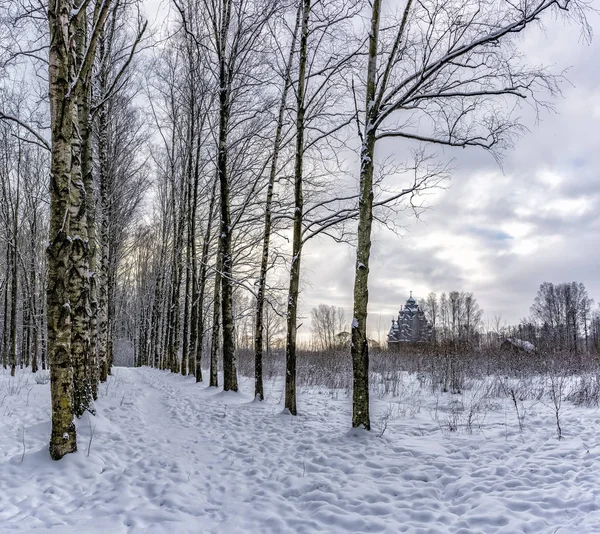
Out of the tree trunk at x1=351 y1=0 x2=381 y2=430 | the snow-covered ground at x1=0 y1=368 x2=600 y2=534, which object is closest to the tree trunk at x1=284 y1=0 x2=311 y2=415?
the snow-covered ground at x1=0 y1=368 x2=600 y2=534

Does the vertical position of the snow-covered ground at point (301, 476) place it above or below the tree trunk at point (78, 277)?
below

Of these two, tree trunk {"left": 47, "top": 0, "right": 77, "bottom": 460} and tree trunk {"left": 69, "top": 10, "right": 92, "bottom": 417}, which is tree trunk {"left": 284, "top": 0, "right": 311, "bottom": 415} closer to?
tree trunk {"left": 69, "top": 10, "right": 92, "bottom": 417}

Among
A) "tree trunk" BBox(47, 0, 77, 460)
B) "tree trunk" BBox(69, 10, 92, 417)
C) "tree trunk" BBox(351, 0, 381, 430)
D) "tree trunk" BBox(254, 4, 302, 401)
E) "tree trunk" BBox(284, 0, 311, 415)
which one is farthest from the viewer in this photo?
"tree trunk" BBox(254, 4, 302, 401)

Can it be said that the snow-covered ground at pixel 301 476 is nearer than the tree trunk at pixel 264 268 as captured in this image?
Yes

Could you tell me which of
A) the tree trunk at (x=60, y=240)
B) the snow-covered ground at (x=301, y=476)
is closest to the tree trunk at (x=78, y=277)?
the snow-covered ground at (x=301, y=476)

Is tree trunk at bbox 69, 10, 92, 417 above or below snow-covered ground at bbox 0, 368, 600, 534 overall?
above

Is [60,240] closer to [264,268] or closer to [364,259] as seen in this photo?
[364,259]

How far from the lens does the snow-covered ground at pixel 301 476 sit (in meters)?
3.05

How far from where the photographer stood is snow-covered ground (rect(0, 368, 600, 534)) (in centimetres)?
305

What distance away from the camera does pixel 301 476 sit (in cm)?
410

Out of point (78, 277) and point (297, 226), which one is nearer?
point (78, 277)

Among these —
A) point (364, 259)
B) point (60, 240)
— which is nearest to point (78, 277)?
point (60, 240)

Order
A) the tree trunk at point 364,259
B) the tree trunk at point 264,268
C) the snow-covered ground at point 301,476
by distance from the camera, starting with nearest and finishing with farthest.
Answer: the snow-covered ground at point 301,476 → the tree trunk at point 364,259 → the tree trunk at point 264,268

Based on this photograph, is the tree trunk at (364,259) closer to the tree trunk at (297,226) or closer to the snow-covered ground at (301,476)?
the snow-covered ground at (301,476)
